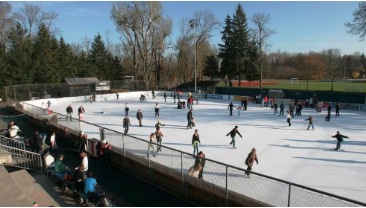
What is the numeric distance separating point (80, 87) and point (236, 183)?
121 ft

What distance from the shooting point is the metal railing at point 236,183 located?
6.71 m

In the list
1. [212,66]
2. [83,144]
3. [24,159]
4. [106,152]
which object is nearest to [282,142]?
[106,152]

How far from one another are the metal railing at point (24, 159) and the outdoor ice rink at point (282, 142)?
3254 mm

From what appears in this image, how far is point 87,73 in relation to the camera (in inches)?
2131

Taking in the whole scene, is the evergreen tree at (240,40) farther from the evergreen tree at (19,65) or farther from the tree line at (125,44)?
the evergreen tree at (19,65)

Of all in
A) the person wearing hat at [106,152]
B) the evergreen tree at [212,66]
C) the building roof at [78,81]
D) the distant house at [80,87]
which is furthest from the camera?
the evergreen tree at [212,66]

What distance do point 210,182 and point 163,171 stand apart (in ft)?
7.36

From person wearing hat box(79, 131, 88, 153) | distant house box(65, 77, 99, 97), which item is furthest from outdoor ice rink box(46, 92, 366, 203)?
distant house box(65, 77, 99, 97)

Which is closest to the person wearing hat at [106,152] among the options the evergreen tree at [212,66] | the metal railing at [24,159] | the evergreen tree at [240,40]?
the metal railing at [24,159]

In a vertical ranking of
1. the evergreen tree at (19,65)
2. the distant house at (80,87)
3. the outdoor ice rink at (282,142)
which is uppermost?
the evergreen tree at (19,65)

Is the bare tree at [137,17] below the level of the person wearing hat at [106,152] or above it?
above

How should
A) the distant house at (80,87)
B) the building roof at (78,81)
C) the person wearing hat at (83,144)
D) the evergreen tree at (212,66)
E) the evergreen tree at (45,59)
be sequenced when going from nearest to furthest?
the person wearing hat at (83,144), the distant house at (80,87), the building roof at (78,81), the evergreen tree at (45,59), the evergreen tree at (212,66)

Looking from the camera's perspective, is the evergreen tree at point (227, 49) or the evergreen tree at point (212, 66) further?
the evergreen tree at point (212, 66)

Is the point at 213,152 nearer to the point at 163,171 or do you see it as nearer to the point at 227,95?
the point at 163,171
